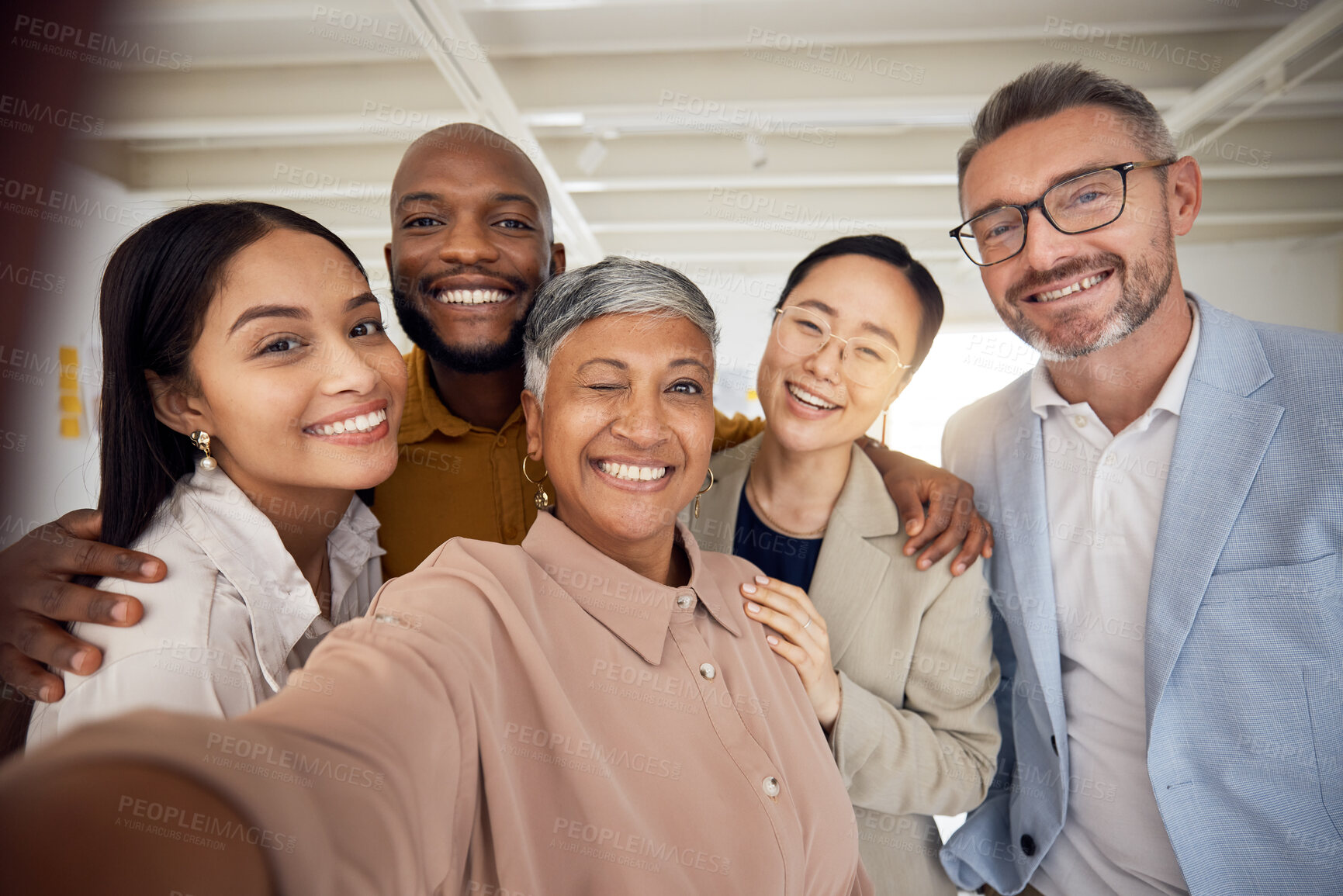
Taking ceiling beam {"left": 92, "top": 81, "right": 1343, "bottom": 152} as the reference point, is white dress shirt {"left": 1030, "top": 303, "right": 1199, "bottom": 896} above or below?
below

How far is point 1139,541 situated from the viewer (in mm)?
1980

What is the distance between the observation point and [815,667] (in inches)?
64.2

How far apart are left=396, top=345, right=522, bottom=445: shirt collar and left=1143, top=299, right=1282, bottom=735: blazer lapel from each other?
5.73 feet

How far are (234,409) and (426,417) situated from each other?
699 mm

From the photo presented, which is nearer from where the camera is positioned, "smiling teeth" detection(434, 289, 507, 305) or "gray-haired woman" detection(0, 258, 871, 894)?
"gray-haired woman" detection(0, 258, 871, 894)

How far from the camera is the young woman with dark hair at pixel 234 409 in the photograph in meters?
1.40

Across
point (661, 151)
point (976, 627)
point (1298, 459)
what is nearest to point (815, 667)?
point (976, 627)

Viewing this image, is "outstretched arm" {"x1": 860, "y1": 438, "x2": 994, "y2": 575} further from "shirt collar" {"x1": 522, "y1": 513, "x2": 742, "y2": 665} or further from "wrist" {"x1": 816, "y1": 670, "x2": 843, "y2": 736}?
"shirt collar" {"x1": 522, "y1": 513, "x2": 742, "y2": 665}

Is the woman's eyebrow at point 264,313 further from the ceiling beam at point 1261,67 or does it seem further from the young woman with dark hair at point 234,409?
the ceiling beam at point 1261,67

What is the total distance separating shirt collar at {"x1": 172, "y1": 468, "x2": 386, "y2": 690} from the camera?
4.52 feet

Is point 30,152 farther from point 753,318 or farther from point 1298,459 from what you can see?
point 753,318

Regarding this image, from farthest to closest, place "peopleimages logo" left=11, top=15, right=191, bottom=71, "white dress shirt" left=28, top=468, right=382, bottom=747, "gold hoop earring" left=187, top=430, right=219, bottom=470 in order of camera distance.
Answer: "gold hoop earring" left=187, top=430, right=219, bottom=470 → "white dress shirt" left=28, top=468, right=382, bottom=747 → "peopleimages logo" left=11, top=15, right=191, bottom=71

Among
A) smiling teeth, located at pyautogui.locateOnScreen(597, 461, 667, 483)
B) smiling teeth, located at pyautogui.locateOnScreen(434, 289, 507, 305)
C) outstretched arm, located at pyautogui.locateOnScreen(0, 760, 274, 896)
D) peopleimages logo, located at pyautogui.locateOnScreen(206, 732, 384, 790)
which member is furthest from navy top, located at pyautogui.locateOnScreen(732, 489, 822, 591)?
outstretched arm, located at pyautogui.locateOnScreen(0, 760, 274, 896)

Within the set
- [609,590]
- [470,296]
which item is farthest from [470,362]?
[609,590]
